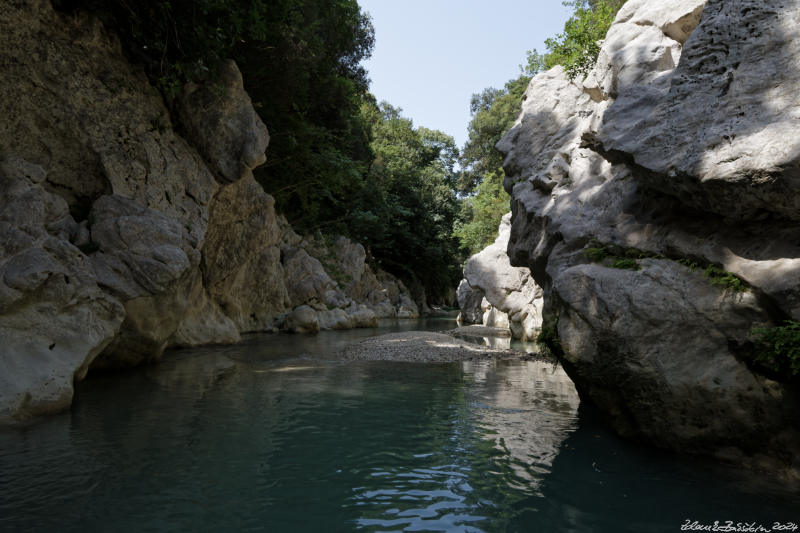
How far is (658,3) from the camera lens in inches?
421

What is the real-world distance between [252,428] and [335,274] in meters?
25.5

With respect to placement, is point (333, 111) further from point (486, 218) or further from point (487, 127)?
point (487, 127)

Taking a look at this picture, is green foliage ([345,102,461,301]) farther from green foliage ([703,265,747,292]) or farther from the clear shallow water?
green foliage ([703,265,747,292])

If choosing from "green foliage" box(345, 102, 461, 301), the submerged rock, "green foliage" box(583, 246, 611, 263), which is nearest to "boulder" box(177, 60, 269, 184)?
the submerged rock

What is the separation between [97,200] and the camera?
10797 mm

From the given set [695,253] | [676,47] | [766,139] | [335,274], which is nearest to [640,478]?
[695,253]

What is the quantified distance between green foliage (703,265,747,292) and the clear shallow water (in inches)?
82.8

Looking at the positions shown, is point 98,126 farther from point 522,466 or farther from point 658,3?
point 658,3

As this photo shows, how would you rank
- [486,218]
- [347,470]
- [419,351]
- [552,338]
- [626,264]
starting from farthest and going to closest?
[486,218] < [419,351] < [552,338] < [626,264] < [347,470]

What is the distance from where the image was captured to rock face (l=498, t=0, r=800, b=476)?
5.44m

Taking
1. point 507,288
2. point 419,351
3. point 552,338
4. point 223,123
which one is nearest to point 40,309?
point 223,123

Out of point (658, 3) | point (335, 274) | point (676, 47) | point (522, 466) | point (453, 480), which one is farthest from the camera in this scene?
point (335, 274)

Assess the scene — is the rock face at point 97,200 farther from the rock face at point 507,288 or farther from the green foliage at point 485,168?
the green foliage at point 485,168

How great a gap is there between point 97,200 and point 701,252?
1156 cm
